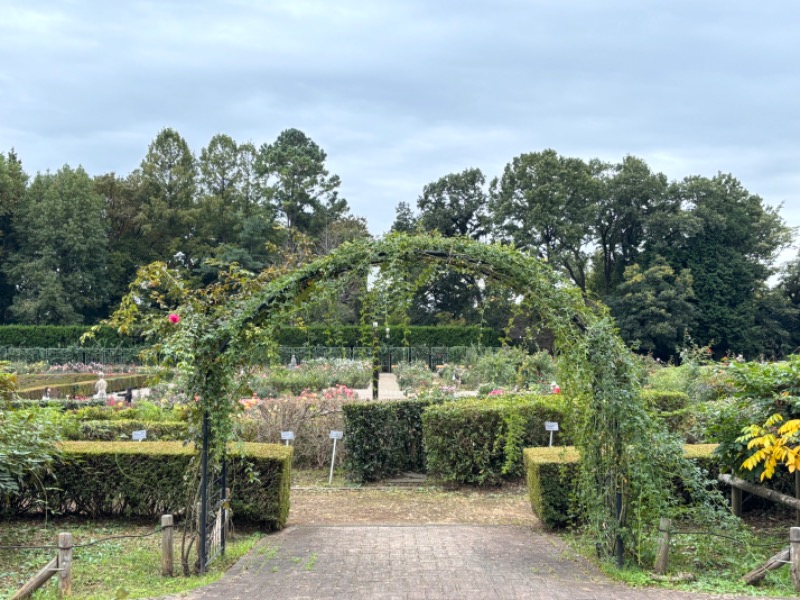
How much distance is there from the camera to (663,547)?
225 inches

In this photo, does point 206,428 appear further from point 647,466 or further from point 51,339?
point 51,339

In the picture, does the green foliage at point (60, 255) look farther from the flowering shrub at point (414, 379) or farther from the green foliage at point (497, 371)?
the flowering shrub at point (414, 379)

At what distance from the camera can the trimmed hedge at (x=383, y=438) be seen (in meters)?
10.7

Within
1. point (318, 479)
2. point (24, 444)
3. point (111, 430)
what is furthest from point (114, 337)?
point (24, 444)

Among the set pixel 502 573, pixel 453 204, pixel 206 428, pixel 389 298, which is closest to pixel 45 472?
pixel 206 428

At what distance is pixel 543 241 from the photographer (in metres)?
40.8

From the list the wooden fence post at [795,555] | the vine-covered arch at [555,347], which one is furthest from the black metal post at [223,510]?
the wooden fence post at [795,555]

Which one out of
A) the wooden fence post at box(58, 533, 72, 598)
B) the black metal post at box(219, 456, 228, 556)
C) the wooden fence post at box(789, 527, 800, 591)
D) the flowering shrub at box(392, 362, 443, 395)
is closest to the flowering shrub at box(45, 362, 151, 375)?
the flowering shrub at box(392, 362, 443, 395)

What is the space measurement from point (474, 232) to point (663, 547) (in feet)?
127

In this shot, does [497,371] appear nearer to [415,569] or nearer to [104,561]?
[415,569]

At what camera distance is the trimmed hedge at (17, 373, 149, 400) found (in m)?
18.9

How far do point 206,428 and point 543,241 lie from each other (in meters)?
36.4

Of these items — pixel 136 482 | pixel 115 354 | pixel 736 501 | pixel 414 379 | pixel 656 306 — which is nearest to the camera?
pixel 736 501

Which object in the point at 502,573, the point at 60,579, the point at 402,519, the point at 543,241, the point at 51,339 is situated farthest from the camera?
the point at 543,241
